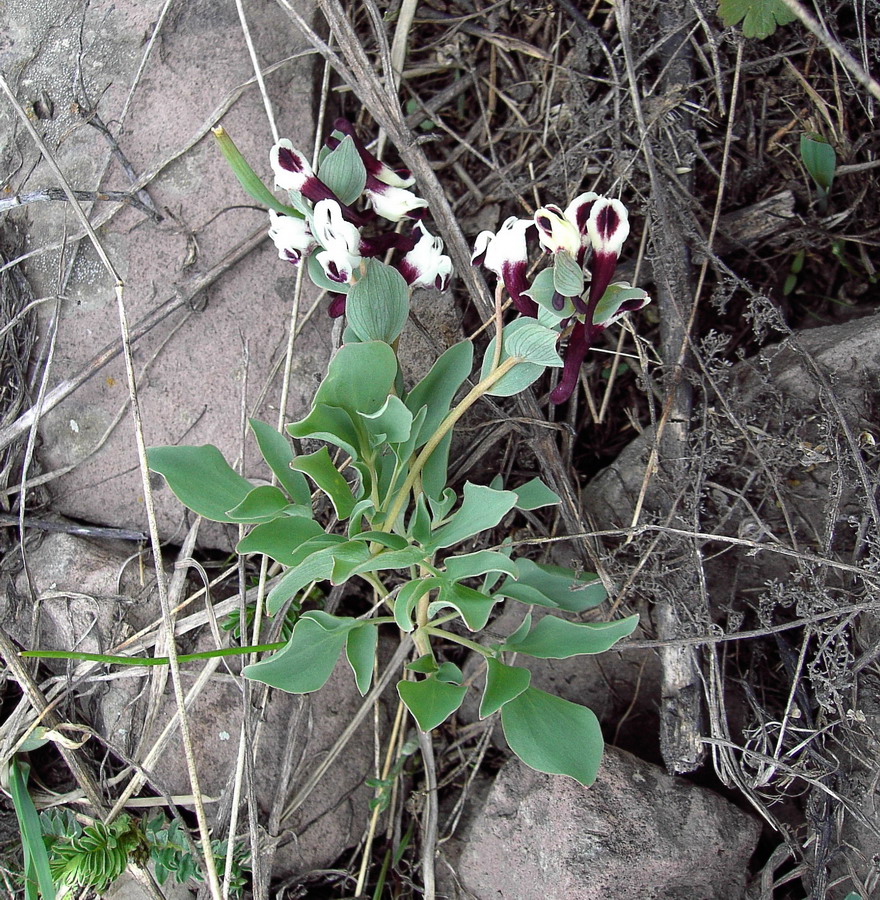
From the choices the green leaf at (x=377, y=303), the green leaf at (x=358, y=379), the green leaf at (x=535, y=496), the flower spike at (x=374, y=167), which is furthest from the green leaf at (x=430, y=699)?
the flower spike at (x=374, y=167)

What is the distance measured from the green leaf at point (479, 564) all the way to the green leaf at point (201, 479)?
357 mm

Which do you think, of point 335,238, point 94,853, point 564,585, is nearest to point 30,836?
point 94,853

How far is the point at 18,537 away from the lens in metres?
1.63

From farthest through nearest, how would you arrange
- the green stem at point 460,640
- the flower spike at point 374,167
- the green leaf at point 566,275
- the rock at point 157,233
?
the rock at point 157,233
the green stem at point 460,640
the flower spike at point 374,167
the green leaf at point 566,275

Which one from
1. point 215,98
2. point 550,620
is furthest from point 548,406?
point 215,98

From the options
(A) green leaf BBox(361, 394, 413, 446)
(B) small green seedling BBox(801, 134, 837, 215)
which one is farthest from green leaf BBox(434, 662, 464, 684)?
(B) small green seedling BBox(801, 134, 837, 215)

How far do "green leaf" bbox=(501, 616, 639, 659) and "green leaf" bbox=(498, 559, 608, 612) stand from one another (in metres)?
0.08

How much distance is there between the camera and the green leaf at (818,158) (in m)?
1.53

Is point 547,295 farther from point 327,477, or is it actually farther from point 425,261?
point 327,477

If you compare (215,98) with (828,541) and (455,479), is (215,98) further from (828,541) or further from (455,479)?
(828,541)

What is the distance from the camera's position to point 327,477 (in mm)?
1183

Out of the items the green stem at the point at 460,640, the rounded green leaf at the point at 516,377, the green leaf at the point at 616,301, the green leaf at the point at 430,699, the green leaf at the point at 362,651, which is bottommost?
the green stem at the point at 460,640

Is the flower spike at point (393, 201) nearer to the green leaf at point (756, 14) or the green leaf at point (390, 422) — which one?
the green leaf at point (390, 422)

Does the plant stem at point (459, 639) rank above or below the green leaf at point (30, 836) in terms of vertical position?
below
